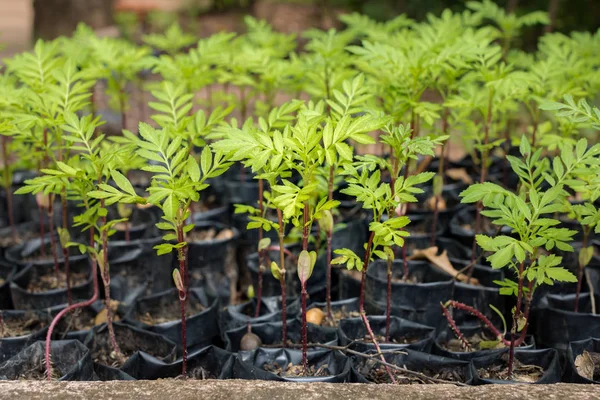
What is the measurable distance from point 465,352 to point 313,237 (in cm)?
112

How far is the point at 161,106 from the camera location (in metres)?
2.69

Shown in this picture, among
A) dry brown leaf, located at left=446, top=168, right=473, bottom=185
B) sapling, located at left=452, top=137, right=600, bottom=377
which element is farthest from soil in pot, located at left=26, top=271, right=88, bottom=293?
dry brown leaf, located at left=446, top=168, right=473, bottom=185

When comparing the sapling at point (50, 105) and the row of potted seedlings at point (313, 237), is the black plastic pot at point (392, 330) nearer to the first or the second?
the row of potted seedlings at point (313, 237)

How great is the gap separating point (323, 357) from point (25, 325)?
127 centimetres

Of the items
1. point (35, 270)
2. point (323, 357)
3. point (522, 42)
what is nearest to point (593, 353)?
point (323, 357)

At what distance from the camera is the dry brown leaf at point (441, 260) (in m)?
3.12

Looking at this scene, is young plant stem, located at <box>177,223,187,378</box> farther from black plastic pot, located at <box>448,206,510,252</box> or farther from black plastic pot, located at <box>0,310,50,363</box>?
black plastic pot, located at <box>448,206,510,252</box>

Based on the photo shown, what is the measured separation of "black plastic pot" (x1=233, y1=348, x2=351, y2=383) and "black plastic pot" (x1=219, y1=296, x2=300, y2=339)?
0.85ft

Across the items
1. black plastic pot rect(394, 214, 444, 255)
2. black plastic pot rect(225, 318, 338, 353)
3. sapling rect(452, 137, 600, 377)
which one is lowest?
black plastic pot rect(225, 318, 338, 353)

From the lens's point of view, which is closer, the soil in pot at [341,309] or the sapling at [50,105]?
the sapling at [50,105]

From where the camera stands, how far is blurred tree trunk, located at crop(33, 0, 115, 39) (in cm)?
801

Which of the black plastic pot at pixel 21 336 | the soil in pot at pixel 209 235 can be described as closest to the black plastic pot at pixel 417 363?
the black plastic pot at pixel 21 336

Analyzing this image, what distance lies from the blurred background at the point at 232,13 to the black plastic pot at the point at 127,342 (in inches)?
192

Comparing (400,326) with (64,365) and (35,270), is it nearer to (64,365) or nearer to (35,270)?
(64,365)
